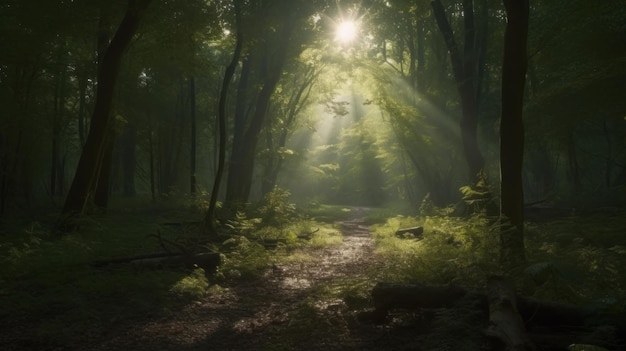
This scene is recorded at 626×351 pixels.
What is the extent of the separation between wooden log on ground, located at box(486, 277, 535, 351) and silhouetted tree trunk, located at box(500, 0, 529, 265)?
3.21m

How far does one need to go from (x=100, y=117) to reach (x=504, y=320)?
11.9 meters

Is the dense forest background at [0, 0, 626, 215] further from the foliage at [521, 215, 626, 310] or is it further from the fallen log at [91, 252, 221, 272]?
the fallen log at [91, 252, 221, 272]

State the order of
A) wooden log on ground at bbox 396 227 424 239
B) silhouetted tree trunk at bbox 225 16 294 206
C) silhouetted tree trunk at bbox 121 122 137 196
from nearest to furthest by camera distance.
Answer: wooden log on ground at bbox 396 227 424 239 < silhouetted tree trunk at bbox 225 16 294 206 < silhouetted tree trunk at bbox 121 122 137 196

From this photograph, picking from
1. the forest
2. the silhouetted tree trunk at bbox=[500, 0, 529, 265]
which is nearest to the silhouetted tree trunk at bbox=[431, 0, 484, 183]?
the forest

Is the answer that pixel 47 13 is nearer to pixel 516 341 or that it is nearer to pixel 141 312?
pixel 141 312

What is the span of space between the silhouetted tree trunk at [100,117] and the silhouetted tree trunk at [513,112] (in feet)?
31.8

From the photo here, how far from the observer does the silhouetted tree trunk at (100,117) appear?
12.1 metres

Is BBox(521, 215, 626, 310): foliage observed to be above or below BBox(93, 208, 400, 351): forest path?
above

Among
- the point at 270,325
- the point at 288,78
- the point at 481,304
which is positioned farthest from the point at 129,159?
the point at 481,304

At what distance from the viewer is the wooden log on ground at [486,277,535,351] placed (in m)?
3.91

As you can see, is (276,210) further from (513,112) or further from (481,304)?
(481,304)

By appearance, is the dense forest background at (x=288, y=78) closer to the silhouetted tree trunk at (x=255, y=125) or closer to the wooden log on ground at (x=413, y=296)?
the silhouetted tree trunk at (x=255, y=125)

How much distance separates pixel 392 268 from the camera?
8.38 meters

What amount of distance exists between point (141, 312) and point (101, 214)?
10798 millimetres
